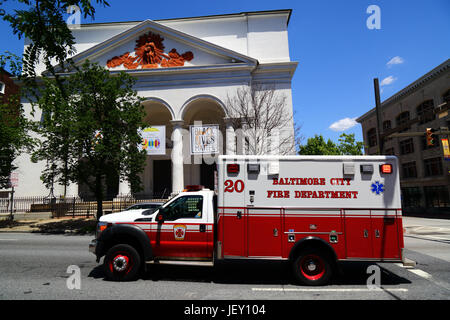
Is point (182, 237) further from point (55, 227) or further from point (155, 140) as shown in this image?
point (155, 140)

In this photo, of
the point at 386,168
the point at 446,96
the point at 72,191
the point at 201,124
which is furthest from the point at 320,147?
the point at 386,168

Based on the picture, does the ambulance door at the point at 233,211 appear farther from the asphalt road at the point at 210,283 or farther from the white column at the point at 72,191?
the white column at the point at 72,191

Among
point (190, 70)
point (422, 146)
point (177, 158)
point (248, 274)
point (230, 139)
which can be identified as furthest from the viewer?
point (422, 146)

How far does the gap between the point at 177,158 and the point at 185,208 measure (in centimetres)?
1964

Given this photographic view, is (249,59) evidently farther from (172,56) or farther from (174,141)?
(174,141)

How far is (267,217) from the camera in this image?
5.96m

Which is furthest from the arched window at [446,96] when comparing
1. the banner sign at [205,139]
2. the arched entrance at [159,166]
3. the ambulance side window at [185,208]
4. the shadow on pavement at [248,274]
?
the ambulance side window at [185,208]

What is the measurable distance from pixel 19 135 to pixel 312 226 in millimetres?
20291

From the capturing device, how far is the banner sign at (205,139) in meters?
23.5

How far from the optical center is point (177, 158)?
84.1 ft

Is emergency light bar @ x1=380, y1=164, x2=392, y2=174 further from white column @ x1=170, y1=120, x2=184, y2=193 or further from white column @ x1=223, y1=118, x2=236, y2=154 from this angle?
white column @ x1=170, y1=120, x2=184, y2=193

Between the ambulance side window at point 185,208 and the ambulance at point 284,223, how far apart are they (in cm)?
5

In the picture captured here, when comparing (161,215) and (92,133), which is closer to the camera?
(161,215)
